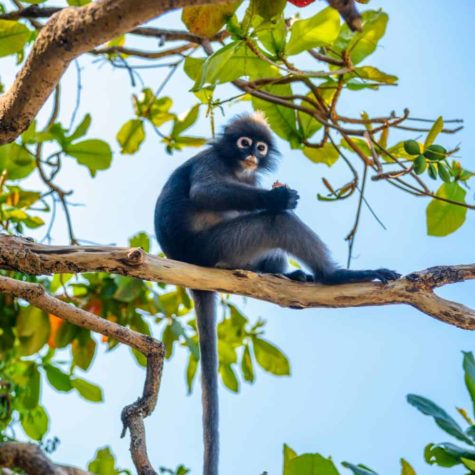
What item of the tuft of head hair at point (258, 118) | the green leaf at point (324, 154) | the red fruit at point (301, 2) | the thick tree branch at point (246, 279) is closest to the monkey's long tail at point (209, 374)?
the thick tree branch at point (246, 279)

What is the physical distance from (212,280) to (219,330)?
2003mm

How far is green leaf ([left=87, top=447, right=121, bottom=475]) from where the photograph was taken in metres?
3.58

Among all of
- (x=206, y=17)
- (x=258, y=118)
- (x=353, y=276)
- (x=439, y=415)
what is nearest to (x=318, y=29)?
(x=206, y=17)

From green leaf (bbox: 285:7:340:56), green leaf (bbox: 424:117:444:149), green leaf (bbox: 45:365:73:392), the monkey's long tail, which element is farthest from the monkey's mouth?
green leaf (bbox: 424:117:444:149)

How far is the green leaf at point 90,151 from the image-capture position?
17.8 ft

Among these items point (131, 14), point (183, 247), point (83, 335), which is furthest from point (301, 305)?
point (131, 14)

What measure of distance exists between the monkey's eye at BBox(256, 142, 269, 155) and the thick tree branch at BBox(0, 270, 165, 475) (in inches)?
105

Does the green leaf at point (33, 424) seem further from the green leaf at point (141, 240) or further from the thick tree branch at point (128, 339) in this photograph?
the thick tree branch at point (128, 339)

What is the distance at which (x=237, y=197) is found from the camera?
530 cm

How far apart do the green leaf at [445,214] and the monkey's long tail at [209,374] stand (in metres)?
1.41

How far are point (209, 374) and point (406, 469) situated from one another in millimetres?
1661

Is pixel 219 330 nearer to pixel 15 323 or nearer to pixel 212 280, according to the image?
pixel 15 323

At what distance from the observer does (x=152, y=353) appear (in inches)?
140

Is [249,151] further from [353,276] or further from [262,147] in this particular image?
[353,276]
